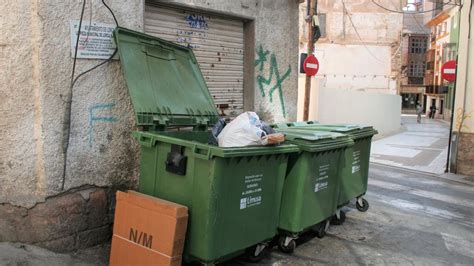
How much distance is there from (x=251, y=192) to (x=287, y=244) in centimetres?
105

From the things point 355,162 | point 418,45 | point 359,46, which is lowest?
point 355,162

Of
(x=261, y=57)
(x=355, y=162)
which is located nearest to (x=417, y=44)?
(x=261, y=57)

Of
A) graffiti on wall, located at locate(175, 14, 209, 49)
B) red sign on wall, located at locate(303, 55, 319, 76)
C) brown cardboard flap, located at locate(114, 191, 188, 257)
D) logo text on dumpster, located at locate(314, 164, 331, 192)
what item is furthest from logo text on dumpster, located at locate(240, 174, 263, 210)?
red sign on wall, located at locate(303, 55, 319, 76)

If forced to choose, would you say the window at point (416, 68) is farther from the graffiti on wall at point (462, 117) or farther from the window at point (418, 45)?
the graffiti on wall at point (462, 117)

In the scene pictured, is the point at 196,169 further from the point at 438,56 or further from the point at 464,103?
the point at 438,56

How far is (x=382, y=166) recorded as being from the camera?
39.7 feet

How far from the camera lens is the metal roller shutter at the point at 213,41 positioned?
5.87 m

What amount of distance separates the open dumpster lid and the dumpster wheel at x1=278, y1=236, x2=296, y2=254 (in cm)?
161

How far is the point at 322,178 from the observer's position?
5078 mm

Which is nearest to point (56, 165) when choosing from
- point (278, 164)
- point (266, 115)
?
point (278, 164)

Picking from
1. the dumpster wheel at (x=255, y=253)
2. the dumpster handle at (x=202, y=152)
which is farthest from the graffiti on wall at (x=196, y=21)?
the dumpster wheel at (x=255, y=253)

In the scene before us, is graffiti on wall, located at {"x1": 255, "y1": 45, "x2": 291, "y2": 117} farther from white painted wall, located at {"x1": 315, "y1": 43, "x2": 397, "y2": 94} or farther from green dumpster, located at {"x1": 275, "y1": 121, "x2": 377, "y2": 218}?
white painted wall, located at {"x1": 315, "y1": 43, "x2": 397, "y2": 94}

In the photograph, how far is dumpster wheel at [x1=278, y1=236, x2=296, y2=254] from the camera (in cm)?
483

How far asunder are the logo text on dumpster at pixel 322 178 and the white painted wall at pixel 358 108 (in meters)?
10.8
